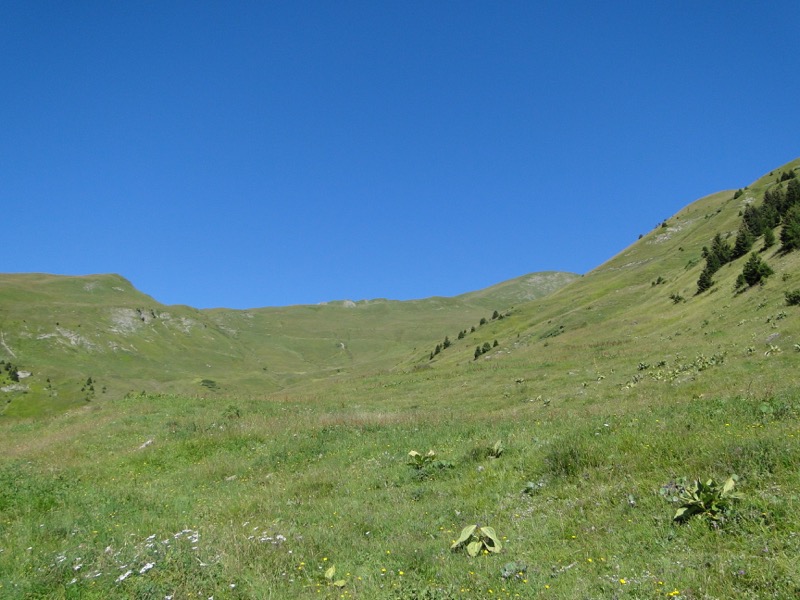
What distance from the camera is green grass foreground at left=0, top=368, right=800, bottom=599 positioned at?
672cm

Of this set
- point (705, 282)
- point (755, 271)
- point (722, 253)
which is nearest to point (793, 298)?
point (755, 271)

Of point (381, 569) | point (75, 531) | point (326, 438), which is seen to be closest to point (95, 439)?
point (326, 438)

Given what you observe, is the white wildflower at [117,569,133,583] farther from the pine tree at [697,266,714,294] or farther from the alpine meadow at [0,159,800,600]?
the pine tree at [697,266,714,294]

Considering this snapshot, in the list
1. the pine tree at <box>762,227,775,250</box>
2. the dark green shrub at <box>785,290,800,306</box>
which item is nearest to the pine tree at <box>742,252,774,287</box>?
the dark green shrub at <box>785,290,800,306</box>

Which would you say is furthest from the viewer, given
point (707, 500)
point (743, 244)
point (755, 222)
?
point (755, 222)

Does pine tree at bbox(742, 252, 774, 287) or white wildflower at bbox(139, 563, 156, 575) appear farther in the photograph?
pine tree at bbox(742, 252, 774, 287)

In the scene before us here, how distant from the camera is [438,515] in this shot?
32.3ft

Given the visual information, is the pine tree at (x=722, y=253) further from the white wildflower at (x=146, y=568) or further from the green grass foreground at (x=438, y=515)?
the white wildflower at (x=146, y=568)

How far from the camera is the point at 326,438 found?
1892 cm

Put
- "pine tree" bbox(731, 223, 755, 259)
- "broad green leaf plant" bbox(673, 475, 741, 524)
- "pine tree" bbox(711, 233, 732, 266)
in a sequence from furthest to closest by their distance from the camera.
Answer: "pine tree" bbox(711, 233, 732, 266)
"pine tree" bbox(731, 223, 755, 259)
"broad green leaf plant" bbox(673, 475, 741, 524)

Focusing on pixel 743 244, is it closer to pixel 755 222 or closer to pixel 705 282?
pixel 705 282

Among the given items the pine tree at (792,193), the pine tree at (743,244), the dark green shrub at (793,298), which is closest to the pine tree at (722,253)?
the pine tree at (743,244)

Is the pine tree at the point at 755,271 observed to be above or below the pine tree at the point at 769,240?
below

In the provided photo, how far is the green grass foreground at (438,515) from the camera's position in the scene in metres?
6.72
